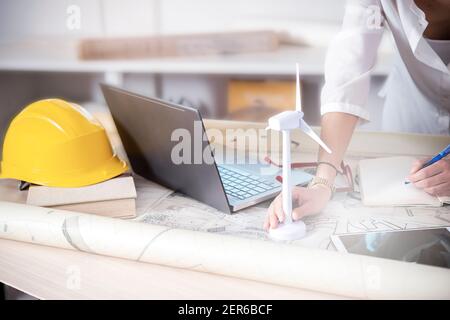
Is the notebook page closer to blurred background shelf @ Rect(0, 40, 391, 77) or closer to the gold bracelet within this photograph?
the gold bracelet

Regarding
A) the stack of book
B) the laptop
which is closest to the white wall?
the laptop

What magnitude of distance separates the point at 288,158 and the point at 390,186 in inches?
10.3

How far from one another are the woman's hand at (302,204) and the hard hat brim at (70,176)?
1.02 ft

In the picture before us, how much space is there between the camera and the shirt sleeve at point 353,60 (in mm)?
1005

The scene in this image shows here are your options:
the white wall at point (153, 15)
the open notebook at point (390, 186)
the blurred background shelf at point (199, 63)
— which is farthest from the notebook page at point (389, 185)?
the white wall at point (153, 15)

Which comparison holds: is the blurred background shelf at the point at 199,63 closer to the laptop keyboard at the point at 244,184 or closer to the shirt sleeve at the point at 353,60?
the shirt sleeve at the point at 353,60

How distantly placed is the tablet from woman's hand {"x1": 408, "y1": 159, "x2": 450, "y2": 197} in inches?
4.7

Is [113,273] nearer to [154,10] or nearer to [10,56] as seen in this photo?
[10,56]

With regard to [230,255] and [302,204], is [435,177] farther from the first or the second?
[230,255]

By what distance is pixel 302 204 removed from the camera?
0.82 m
